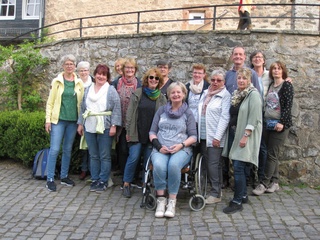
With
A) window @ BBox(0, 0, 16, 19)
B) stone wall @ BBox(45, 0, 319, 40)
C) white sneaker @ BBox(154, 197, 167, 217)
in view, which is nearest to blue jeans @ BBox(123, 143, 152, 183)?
white sneaker @ BBox(154, 197, 167, 217)

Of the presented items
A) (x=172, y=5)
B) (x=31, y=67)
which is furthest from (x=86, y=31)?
(x=31, y=67)

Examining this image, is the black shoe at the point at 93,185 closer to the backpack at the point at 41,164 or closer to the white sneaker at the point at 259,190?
the backpack at the point at 41,164

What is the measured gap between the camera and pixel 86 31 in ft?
50.1

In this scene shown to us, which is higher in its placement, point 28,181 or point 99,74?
point 99,74

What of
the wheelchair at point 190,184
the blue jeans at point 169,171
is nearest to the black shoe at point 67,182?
the wheelchair at point 190,184

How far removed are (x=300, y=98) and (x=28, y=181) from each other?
4.82m

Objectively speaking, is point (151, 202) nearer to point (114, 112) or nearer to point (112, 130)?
point (112, 130)

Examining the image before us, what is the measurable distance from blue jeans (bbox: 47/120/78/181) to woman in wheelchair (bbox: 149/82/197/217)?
1.53 meters

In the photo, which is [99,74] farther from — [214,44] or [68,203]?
[214,44]

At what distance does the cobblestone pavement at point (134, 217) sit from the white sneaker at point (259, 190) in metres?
0.11

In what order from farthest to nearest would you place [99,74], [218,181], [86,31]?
[86,31]
[99,74]
[218,181]

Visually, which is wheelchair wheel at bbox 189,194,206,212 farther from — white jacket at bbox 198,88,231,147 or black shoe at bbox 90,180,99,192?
black shoe at bbox 90,180,99,192

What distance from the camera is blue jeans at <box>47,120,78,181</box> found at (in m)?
7.13

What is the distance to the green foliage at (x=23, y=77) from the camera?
33.5 feet
